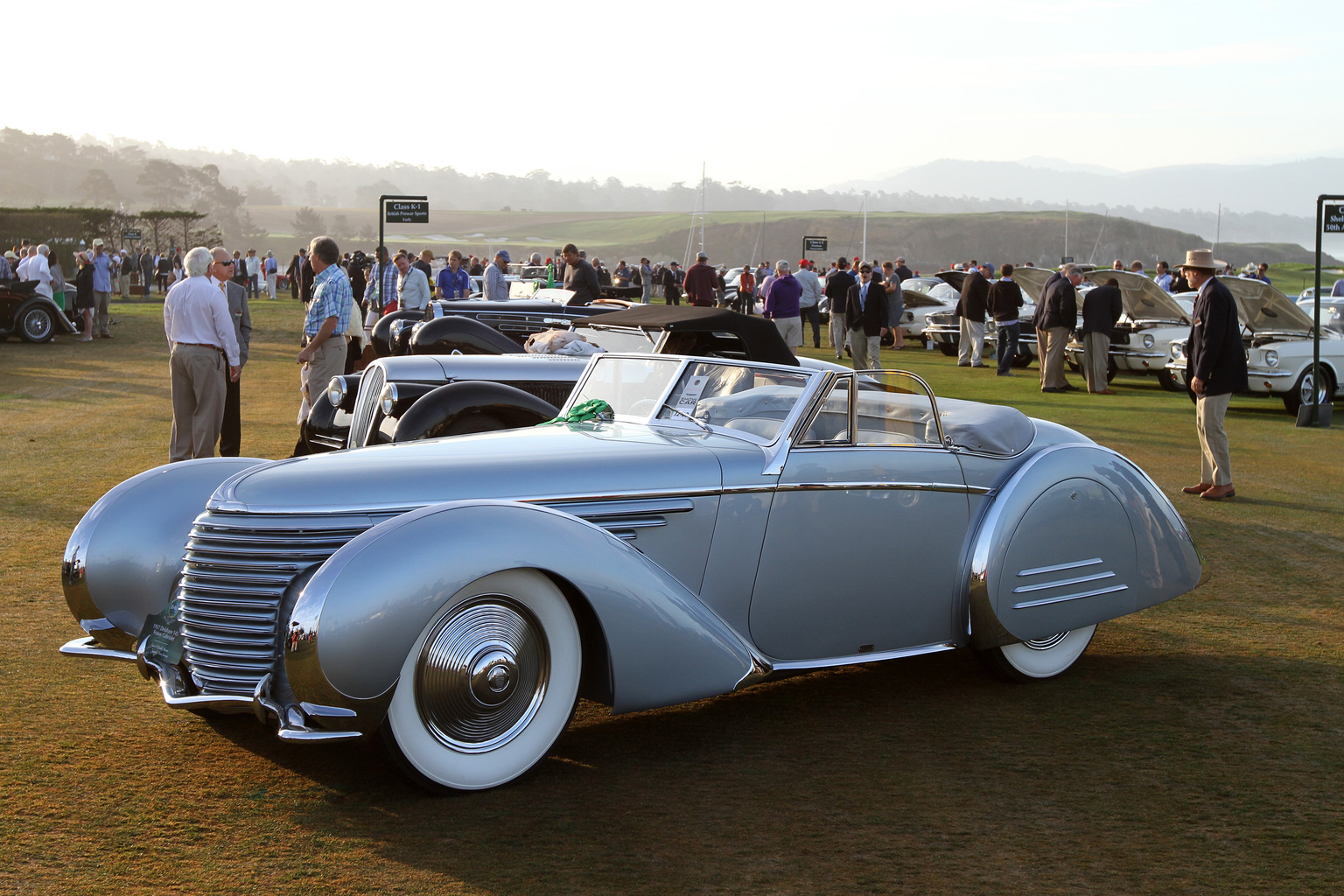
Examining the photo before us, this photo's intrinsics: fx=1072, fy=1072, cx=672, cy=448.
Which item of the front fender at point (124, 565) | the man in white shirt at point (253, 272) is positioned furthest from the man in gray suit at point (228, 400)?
the man in white shirt at point (253, 272)

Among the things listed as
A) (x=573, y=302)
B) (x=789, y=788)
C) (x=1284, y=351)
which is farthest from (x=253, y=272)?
→ (x=789, y=788)

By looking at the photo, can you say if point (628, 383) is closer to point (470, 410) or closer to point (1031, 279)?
point (470, 410)

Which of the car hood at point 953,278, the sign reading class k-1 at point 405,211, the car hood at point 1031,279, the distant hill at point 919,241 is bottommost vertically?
the car hood at point 1031,279

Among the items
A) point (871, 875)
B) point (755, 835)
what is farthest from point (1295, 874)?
point (755, 835)

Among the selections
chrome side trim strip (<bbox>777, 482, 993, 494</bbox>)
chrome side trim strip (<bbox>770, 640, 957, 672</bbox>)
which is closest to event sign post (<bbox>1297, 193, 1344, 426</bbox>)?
chrome side trim strip (<bbox>777, 482, 993, 494</bbox>)

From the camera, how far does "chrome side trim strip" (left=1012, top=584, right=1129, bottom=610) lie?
187 inches

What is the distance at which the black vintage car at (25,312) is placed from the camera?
22312 millimetres

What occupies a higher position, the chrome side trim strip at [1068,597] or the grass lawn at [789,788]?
the chrome side trim strip at [1068,597]

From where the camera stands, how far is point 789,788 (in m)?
3.77

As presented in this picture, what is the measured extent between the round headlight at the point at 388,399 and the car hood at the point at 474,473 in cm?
341

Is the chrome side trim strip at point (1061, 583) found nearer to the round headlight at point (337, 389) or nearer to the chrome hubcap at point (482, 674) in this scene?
the chrome hubcap at point (482, 674)

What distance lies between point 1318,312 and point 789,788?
13.2 meters

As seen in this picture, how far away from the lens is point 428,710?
3479 mm

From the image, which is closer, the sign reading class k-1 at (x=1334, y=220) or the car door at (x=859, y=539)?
the car door at (x=859, y=539)
